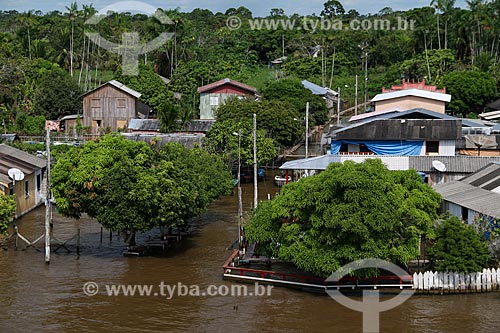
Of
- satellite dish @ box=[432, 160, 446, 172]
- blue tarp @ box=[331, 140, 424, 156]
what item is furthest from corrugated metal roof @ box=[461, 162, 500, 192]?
blue tarp @ box=[331, 140, 424, 156]

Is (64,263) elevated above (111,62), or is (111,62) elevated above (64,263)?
(111,62)

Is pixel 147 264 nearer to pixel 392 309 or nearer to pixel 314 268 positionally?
pixel 314 268

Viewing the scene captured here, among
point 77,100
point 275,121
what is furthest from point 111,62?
point 275,121

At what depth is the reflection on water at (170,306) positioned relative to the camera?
2016 cm

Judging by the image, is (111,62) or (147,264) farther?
(111,62)

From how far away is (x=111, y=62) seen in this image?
253 ft

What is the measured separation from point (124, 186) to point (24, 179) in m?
11.5

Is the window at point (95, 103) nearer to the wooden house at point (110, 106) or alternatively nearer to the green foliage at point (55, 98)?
the wooden house at point (110, 106)

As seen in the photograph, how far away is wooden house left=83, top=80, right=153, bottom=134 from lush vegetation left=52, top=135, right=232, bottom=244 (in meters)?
31.6

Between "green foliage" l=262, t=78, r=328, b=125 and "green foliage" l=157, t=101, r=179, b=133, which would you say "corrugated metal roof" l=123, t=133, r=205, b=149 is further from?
"green foliage" l=262, t=78, r=328, b=125

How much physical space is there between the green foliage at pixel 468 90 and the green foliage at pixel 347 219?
131 ft

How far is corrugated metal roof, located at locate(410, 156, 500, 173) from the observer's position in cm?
3206

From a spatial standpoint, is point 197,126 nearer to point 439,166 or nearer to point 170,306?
point 439,166

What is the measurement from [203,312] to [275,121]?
29.9 m
